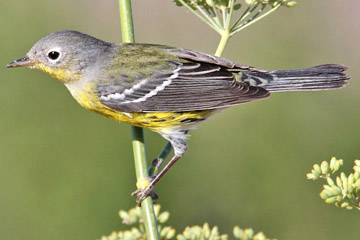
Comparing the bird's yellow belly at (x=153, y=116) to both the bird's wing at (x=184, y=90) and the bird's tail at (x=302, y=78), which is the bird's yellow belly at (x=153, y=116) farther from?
the bird's tail at (x=302, y=78)

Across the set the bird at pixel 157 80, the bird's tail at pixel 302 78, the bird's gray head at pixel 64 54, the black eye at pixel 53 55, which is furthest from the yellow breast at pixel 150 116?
the bird's tail at pixel 302 78

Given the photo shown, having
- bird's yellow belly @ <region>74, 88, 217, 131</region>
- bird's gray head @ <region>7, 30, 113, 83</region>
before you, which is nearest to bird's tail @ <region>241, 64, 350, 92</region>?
bird's yellow belly @ <region>74, 88, 217, 131</region>

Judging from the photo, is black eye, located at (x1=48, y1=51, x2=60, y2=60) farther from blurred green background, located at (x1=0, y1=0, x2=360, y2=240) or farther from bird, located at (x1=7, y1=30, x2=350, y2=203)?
blurred green background, located at (x1=0, y1=0, x2=360, y2=240)

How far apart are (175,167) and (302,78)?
2.40m

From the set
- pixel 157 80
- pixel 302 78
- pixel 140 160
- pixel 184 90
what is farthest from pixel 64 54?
pixel 302 78

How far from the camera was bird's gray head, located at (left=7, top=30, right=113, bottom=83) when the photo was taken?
3.83 metres

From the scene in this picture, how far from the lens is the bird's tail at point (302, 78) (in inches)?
155

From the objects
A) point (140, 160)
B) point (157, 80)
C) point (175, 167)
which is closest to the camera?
point (140, 160)

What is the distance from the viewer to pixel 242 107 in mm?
7012

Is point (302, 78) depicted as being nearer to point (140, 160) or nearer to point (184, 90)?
point (184, 90)

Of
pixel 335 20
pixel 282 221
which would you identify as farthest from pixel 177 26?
pixel 282 221

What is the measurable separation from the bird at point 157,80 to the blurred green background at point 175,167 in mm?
1817

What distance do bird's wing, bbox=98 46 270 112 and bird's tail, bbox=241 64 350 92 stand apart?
21 centimetres

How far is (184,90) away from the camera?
4105 millimetres
